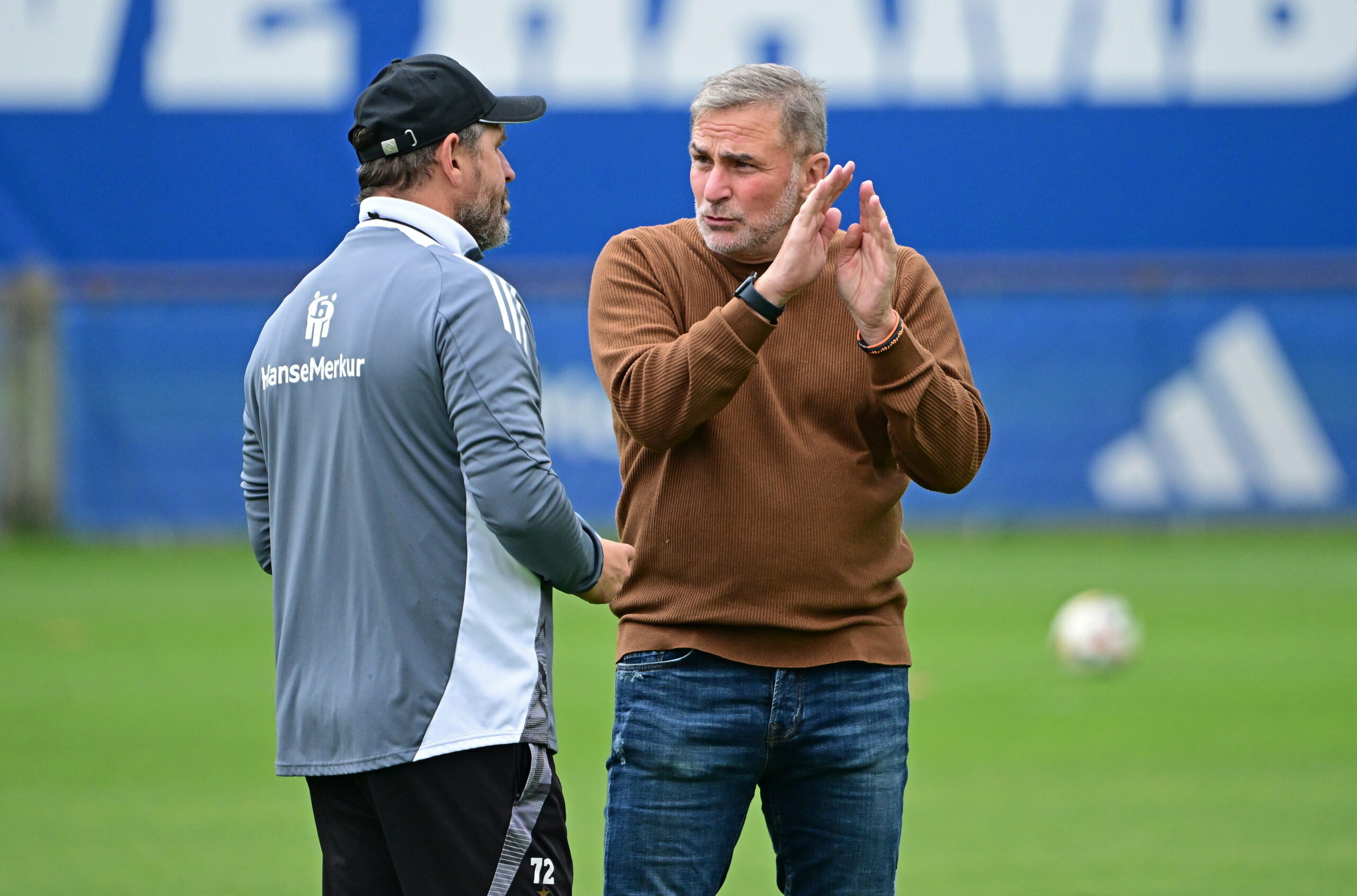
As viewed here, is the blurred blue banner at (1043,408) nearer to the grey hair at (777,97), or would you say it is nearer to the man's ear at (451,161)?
the grey hair at (777,97)

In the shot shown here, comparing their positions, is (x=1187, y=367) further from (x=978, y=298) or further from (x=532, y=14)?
(x=532, y=14)

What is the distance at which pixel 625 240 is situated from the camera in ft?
11.6

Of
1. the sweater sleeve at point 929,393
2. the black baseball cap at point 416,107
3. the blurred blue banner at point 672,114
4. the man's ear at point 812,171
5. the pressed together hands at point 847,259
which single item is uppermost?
the blurred blue banner at point 672,114

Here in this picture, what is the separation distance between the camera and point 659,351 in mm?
3283

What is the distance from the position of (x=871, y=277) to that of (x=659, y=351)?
0.42 meters

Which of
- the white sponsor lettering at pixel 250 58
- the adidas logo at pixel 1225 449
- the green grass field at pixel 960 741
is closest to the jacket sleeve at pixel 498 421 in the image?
the green grass field at pixel 960 741

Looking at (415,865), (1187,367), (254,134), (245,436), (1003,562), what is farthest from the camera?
(254,134)

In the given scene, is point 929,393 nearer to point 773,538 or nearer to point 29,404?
point 773,538

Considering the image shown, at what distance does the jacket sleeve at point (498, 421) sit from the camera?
3.02m

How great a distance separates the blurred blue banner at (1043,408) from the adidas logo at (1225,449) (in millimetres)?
15

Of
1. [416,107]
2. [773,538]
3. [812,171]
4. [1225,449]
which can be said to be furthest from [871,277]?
[1225,449]

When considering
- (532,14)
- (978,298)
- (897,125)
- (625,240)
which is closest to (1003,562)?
(978,298)

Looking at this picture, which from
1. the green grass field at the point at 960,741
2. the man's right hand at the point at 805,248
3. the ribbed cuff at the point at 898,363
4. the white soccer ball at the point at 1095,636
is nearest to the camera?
→ the man's right hand at the point at 805,248

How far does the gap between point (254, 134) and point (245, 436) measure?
15024 millimetres
